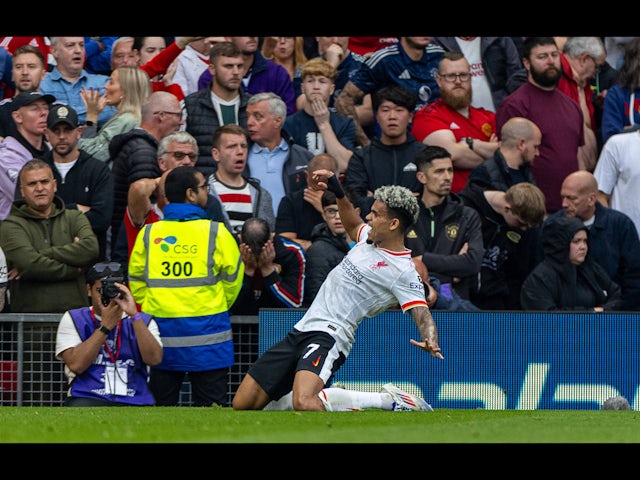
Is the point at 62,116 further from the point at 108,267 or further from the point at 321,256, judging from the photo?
the point at 321,256

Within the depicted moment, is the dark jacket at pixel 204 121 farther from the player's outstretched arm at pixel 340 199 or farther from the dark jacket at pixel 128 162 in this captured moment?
the player's outstretched arm at pixel 340 199

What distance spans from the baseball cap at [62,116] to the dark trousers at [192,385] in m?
2.84

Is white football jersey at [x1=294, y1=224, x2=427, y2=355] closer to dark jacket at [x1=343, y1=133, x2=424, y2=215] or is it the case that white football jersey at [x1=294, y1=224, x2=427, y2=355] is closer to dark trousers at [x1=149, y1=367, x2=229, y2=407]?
dark trousers at [x1=149, y1=367, x2=229, y2=407]

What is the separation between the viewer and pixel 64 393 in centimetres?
1302

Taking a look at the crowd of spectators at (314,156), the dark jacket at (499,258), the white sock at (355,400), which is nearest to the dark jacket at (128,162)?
the crowd of spectators at (314,156)

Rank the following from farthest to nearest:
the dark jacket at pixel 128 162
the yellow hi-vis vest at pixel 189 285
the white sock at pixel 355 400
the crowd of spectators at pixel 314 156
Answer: the dark jacket at pixel 128 162
the crowd of spectators at pixel 314 156
the yellow hi-vis vest at pixel 189 285
the white sock at pixel 355 400

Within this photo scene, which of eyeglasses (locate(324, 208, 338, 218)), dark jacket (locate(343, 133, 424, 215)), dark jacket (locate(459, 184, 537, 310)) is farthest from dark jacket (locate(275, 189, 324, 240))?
dark jacket (locate(459, 184, 537, 310))

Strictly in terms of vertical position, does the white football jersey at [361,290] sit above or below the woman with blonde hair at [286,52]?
below

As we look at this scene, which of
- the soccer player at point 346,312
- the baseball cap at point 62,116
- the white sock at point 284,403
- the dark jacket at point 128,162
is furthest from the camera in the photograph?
the dark jacket at point 128,162

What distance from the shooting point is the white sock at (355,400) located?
1141 cm

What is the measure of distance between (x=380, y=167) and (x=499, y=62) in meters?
3.04

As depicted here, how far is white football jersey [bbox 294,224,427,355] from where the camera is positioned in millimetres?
11219

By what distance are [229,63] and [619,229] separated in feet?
15.3

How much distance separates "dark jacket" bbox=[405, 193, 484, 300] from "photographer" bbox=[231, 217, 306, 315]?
1.25 m
